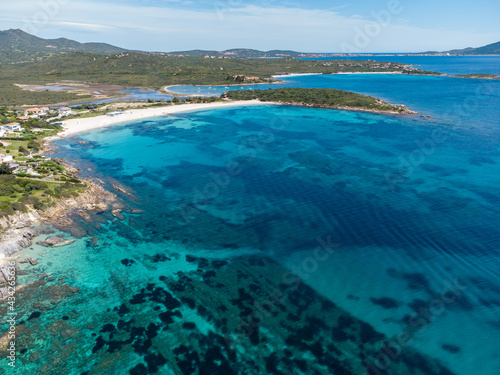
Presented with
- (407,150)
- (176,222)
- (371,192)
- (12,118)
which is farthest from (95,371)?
(12,118)

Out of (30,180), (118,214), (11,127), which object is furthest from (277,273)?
(11,127)

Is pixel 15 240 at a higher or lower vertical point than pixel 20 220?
lower

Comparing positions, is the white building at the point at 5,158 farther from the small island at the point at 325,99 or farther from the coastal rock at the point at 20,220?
A: the small island at the point at 325,99

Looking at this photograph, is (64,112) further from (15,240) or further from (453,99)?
(453,99)

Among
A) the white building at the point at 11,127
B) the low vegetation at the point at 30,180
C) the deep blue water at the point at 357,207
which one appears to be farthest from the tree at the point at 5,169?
the white building at the point at 11,127

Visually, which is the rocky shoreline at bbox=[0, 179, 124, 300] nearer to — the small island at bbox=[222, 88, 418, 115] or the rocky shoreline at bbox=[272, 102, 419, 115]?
the rocky shoreline at bbox=[272, 102, 419, 115]

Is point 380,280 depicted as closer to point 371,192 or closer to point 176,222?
point 371,192
